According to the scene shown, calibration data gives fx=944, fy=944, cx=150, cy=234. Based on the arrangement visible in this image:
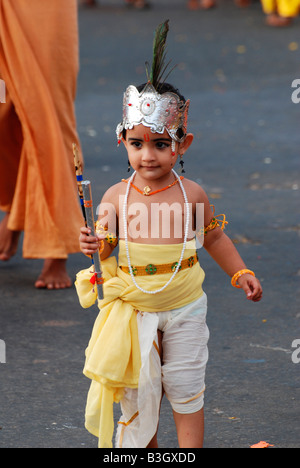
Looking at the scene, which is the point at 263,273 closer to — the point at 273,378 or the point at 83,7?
the point at 273,378

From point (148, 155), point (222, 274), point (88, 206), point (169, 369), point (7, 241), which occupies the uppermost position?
point (148, 155)

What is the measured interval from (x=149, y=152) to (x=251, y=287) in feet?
1.81

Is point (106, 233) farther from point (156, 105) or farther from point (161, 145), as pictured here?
point (156, 105)

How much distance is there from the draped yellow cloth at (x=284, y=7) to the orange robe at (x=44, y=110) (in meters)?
9.91

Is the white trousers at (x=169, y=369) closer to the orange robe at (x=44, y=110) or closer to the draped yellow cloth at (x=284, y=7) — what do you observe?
the orange robe at (x=44, y=110)

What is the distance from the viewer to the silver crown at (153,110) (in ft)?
9.45

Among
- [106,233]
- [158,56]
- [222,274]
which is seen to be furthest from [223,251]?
[222,274]

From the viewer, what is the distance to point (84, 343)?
13.8ft

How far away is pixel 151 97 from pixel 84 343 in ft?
5.33

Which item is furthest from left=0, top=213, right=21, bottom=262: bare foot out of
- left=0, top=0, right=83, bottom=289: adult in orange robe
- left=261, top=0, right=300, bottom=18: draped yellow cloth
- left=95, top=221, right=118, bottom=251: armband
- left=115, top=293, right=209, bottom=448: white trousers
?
left=261, top=0, right=300, bottom=18: draped yellow cloth

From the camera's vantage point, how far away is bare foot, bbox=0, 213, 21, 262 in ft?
17.9

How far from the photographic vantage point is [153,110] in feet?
9.45

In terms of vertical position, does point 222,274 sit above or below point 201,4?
below
